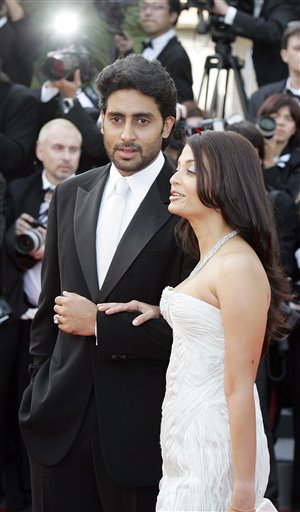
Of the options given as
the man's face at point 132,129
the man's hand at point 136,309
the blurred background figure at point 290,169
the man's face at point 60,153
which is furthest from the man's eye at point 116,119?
the man's face at point 60,153

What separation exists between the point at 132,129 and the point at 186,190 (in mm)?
488

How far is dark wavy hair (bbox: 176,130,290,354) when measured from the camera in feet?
8.66

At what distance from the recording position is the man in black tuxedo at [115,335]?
307 cm

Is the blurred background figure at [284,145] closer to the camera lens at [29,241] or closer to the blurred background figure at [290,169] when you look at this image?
the blurred background figure at [290,169]

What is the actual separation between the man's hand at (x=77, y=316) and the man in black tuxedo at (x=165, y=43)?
3384 mm

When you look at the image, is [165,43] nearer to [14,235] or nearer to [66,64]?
[66,64]

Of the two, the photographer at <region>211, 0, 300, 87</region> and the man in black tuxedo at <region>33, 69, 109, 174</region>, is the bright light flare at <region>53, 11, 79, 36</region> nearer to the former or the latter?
the man in black tuxedo at <region>33, 69, 109, 174</region>

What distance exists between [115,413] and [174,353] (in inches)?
19.2

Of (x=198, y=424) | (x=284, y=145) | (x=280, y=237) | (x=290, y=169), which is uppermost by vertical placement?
(x=284, y=145)

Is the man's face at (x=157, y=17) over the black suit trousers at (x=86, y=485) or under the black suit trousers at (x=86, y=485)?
over

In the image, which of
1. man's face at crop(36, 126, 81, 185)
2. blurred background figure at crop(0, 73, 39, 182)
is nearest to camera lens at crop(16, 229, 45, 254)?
man's face at crop(36, 126, 81, 185)

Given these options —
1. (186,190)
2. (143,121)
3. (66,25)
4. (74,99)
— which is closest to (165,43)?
(66,25)

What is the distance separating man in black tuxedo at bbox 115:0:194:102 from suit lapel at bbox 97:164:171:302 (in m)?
3.17

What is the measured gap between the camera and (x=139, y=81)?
3.11m
